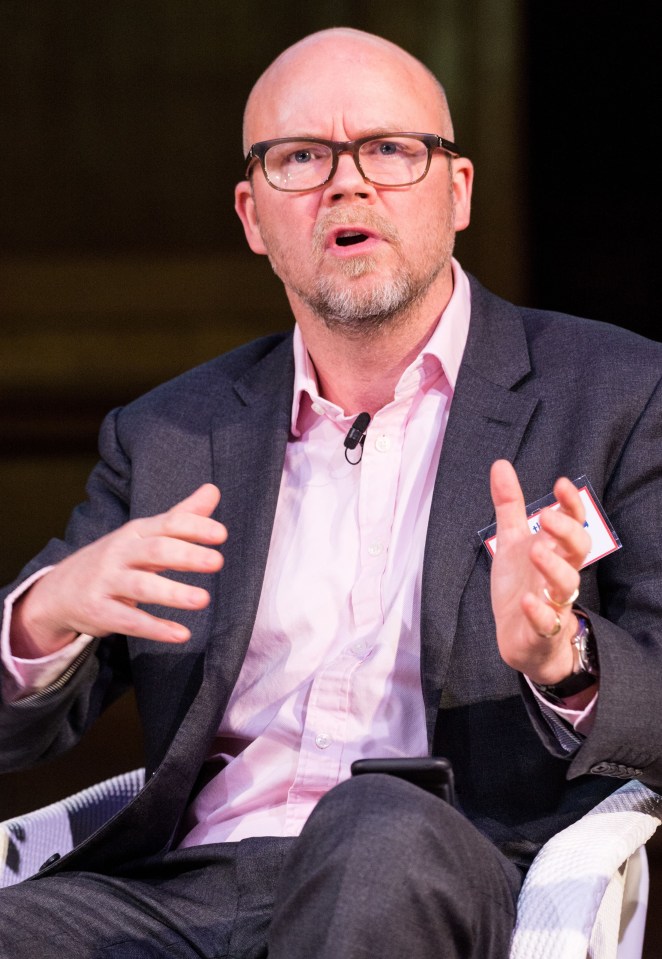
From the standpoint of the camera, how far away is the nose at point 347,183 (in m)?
1.78

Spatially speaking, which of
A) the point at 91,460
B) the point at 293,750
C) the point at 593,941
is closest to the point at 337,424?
the point at 293,750

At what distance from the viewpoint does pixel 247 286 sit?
14.7ft

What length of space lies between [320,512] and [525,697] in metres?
0.51

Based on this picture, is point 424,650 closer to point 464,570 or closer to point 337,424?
point 464,570

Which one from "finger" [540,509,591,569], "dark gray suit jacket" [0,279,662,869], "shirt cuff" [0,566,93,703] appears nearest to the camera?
"finger" [540,509,591,569]

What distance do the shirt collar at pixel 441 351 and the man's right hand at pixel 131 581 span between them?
476mm

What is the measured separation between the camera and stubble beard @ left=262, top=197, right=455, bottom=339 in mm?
1763

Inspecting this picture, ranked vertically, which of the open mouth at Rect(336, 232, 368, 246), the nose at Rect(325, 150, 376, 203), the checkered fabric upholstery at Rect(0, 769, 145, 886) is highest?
the nose at Rect(325, 150, 376, 203)

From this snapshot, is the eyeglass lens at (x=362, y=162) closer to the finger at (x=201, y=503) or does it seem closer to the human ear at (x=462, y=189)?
the human ear at (x=462, y=189)

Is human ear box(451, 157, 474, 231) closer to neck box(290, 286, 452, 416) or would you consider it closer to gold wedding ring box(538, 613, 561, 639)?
neck box(290, 286, 452, 416)

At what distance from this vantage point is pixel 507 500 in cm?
129

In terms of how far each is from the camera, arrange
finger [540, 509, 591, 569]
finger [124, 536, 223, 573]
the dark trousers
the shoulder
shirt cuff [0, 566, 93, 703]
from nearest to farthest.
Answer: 1. the dark trousers
2. finger [540, 509, 591, 569]
3. finger [124, 536, 223, 573]
4. shirt cuff [0, 566, 93, 703]
5. the shoulder

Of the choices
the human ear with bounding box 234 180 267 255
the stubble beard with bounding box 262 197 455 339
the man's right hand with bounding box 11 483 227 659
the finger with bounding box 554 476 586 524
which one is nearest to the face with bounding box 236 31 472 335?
the stubble beard with bounding box 262 197 455 339

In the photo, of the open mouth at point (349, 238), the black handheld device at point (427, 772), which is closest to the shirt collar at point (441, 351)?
the open mouth at point (349, 238)
